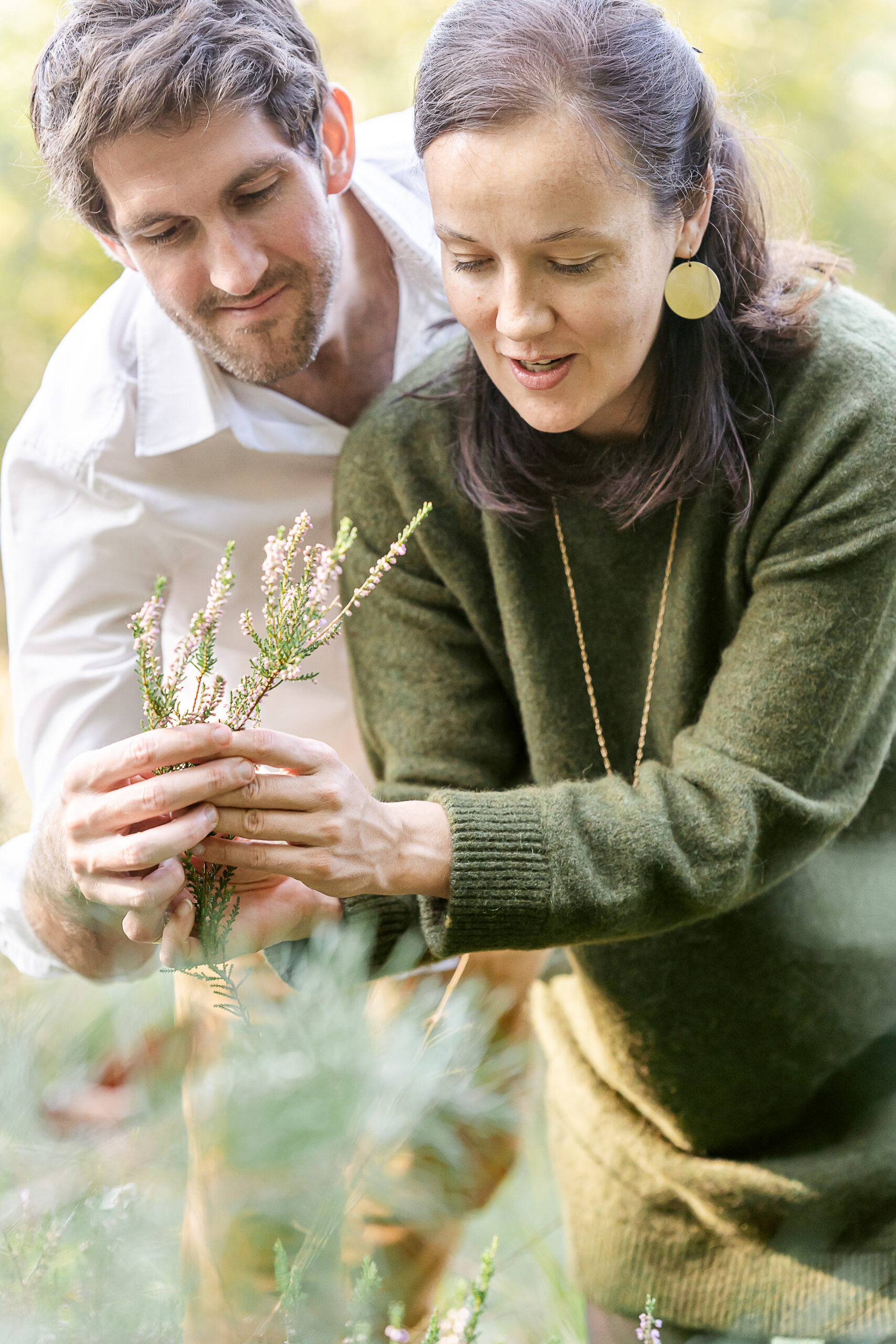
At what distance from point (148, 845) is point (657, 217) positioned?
31.3 inches

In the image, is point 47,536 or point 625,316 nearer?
point 625,316

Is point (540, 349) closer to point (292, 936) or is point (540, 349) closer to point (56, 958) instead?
point (292, 936)

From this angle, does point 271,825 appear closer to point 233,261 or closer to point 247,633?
point 247,633

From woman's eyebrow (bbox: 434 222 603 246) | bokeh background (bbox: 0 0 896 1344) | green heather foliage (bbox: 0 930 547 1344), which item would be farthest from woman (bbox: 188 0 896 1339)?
bokeh background (bbox: 0 0 896 1344)

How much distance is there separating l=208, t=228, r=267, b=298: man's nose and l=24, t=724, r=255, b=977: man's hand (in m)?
0.69

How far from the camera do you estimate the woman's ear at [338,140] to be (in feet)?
5.63

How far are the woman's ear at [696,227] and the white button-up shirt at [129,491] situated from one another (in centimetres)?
49

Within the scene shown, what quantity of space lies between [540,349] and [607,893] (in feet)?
1.88

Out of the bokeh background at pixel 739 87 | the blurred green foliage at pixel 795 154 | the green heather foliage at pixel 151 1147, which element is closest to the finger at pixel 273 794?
the green heather foliage at pixel 151 1147

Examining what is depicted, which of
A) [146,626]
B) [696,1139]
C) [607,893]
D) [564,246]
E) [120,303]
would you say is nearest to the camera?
[146,626]

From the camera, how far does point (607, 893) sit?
1277mm

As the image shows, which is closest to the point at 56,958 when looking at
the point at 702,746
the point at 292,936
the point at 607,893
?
the point at 292,936

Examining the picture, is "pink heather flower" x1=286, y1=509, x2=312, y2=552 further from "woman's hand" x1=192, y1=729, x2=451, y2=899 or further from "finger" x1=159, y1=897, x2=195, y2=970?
"finger" x1=159, y1=897, x2=195, y2=970

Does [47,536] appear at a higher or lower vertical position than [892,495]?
lower
